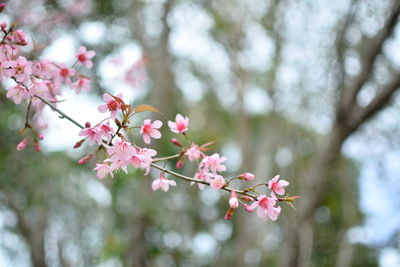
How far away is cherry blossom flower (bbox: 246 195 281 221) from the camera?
1299mm

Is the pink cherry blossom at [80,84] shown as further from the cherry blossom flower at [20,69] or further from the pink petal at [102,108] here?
the pink petal at [102,108]

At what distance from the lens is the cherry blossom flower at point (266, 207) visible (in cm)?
130

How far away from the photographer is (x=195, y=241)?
7.97 meters

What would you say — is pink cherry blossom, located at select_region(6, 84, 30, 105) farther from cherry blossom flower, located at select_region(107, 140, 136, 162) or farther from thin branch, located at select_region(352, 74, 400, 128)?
thin branch, located at select_region(352, 74, 400, 128)

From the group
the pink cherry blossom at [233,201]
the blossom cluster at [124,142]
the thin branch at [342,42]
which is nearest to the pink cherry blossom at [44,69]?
the blossom cluster at [124,142]

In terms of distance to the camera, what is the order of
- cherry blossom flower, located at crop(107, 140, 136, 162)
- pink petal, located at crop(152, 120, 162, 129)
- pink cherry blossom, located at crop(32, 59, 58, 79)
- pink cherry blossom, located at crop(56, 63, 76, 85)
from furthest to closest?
pink cherry blossom, located at crop(56, 63, 76, 85) → pink cherry blossom, located at crop(32, 59, 58, 79) → pink petal, located at crop(152, 120, 162, 129) → cherry blossom flower, located at crop(107, 140, 136, 162)

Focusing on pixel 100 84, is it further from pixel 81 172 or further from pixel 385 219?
pixel 385 219

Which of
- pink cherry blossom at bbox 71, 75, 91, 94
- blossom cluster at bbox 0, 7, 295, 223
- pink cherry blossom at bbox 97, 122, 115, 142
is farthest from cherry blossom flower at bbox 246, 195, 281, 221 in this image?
pink cherry blossom at bbox 71, 75, 91, 94

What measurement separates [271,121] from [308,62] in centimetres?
130

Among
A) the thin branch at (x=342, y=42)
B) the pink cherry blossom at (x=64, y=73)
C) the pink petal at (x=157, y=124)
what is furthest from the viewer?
the thin branch at (x=342, y=42)

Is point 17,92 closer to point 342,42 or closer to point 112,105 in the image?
point 112,105

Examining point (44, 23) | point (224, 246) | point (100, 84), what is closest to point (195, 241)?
point (224, 246)

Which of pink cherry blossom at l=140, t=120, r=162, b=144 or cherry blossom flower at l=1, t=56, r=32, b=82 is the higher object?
pink cherry blossom at l=140, t=120, r=162, b=144

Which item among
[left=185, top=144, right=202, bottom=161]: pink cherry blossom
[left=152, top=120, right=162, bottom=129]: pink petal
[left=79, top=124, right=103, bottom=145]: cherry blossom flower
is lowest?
[left=79, top=124, right=103, bottom=145]: cherry blossom flower
